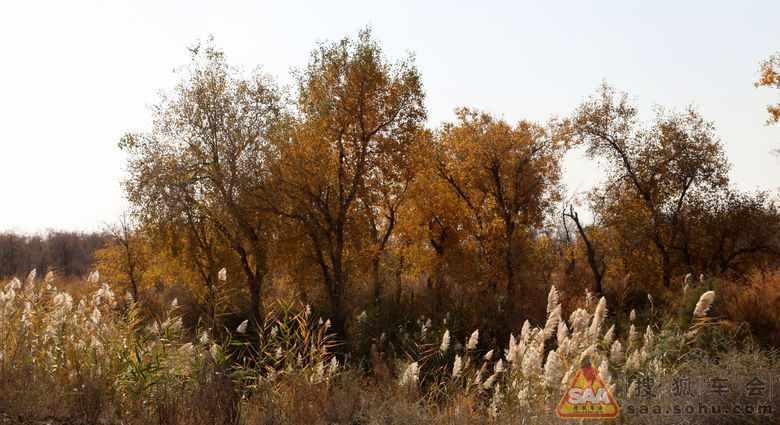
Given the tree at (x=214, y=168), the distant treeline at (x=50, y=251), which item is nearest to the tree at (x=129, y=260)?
the tree at (x=214, y=168)

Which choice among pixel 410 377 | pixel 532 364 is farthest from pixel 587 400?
pixel 410 377

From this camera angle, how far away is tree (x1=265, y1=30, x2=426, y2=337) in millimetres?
19453

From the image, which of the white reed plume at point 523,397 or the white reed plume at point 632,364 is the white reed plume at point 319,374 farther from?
the white reed plume at point 632,364

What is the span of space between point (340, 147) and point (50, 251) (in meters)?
48.8

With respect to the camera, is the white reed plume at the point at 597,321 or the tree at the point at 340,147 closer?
the white reed plume at the point at 597,321

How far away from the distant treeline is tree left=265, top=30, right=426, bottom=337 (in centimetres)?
3553

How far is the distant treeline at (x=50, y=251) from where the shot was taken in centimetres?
5000

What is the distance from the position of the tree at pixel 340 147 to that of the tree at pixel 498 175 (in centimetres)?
572

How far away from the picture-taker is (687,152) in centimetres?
2478

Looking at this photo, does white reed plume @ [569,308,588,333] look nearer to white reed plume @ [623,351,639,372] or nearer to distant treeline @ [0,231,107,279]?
white reed plume @ [623,351,639,372]

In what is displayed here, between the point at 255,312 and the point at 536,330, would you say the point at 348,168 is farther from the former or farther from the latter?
the point at 536,330

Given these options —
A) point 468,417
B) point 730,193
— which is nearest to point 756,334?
point 730,193

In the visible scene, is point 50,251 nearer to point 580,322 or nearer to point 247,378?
point 247,378

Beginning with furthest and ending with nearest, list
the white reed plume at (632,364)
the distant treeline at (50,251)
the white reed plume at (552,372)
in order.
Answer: the distant treeline at (50,251)
the white reed plume at (632,364)
the white reed plume at (552,372)
